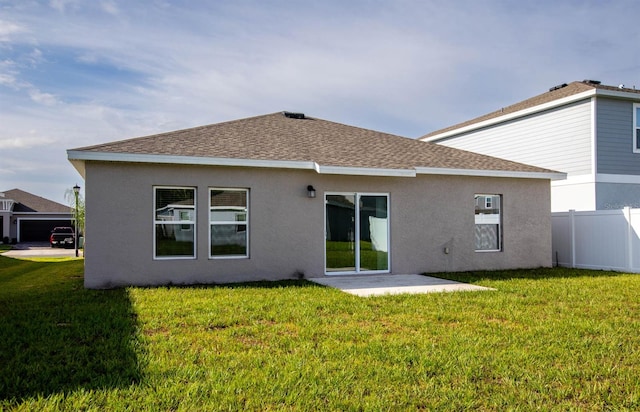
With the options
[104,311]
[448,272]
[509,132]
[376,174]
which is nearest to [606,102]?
[509,132]

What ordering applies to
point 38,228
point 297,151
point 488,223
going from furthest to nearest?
point 38,228 → point 488,223 → point 297,151

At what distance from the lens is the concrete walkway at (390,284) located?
9837mm

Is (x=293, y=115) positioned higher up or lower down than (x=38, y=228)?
higher up

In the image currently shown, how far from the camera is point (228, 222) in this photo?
11.4m

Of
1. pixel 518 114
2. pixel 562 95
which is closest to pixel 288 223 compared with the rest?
pixel 562 95

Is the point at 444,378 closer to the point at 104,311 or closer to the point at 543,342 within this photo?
the point at 543,342

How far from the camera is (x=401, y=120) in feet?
79.3

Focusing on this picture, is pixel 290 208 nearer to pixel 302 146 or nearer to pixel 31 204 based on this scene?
A: pixel 302 146

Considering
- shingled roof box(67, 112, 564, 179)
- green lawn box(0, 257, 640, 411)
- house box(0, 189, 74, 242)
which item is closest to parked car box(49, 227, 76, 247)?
house box(0, 189, 74, 242)

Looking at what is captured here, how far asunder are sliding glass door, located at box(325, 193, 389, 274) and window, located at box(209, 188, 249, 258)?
2077mm

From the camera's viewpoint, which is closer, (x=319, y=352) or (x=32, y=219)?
(x=319, y=352)

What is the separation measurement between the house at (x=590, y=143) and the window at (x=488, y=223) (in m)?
4.32

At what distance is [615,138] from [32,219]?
151 feet

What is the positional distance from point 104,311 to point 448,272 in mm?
8770
